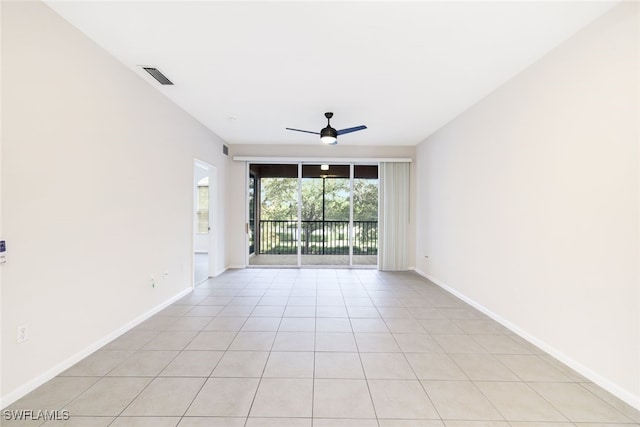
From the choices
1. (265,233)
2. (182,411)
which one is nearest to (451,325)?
(182,411)

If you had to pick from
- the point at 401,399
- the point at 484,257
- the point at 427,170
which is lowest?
the point at 401,399

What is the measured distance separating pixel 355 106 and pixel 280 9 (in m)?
1.87

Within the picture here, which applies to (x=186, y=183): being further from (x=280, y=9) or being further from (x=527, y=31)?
(x=527, y=31)

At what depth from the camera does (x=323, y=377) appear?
6.72ft

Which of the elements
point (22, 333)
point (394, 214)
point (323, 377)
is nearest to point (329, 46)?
point (323, 377)

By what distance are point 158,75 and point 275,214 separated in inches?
158

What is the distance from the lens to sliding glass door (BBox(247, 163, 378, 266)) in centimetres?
600

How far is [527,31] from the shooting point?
2141 mm

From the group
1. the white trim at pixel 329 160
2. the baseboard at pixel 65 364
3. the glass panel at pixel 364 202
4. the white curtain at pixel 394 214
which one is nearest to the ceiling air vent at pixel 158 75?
the baseboard at pixel 65 364

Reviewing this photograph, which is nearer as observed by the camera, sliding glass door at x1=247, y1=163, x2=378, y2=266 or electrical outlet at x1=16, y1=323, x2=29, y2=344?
electrical outlet at x1=16, y1=323, x2=29, y2=344


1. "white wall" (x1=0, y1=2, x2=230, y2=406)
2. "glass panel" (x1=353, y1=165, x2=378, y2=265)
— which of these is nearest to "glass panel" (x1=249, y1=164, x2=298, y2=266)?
"glass panel" (x1=353, y1=165, x2=378, y2=265)

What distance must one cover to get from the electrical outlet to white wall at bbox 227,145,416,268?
3.92 metres

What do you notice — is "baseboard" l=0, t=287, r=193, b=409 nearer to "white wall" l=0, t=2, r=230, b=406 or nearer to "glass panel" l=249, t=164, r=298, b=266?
"white wall" l=0, t=2, r=230, b=406

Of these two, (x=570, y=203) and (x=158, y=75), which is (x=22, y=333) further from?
(x=570, y=203)
